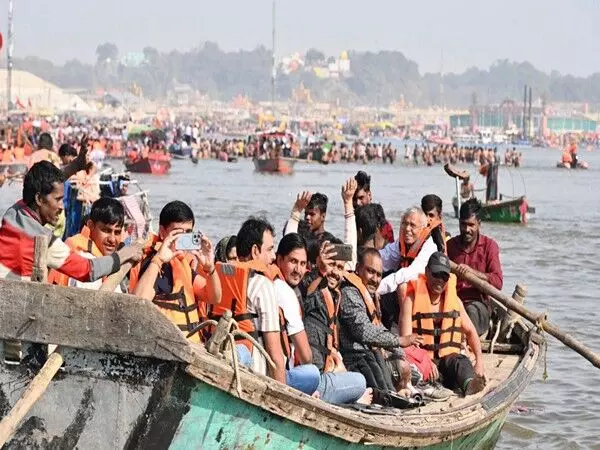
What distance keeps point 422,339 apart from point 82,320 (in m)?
3.59

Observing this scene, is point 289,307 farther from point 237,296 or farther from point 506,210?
point 506,210

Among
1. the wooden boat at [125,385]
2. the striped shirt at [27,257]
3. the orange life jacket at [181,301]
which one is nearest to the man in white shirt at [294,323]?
the orange life jacket at [181,301]

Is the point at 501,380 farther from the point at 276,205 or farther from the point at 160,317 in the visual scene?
the point at 276,205

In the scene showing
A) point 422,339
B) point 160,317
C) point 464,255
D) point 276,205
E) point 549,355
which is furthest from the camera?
point 276,205

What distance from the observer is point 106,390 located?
20.4 feet

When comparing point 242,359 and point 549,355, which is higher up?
point 242,359

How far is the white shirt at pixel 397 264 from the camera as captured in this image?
9680 millimetres

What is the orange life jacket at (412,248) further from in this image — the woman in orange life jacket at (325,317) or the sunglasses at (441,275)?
the woman in orange life jacket at (325,317)

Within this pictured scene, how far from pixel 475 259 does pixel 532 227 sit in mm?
23787

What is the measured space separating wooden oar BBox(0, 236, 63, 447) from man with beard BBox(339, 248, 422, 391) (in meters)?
2.54

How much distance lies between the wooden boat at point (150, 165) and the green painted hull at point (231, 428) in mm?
49644

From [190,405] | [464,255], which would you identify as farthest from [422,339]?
[190,405]

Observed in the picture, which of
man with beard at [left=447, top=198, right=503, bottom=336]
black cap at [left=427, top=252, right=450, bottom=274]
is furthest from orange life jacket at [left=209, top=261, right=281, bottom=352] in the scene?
man with beard at [left=447, top=198, right=503, bottom=336]

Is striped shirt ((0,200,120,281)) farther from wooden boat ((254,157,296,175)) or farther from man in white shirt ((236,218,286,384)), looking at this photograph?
→ wooden boat ((254,157,296,175))
